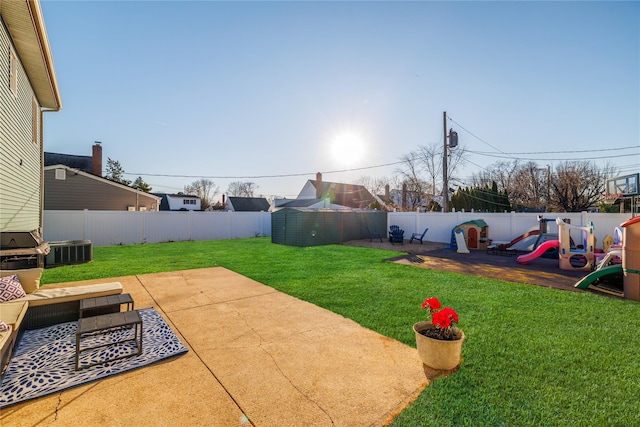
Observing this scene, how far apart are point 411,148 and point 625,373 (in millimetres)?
29189

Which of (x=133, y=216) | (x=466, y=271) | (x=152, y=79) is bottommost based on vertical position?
(x=466, y=271)

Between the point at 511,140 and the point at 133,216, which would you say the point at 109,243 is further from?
the point at 511,140

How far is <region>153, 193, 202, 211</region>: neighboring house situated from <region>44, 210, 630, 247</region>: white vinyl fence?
69.5 ft

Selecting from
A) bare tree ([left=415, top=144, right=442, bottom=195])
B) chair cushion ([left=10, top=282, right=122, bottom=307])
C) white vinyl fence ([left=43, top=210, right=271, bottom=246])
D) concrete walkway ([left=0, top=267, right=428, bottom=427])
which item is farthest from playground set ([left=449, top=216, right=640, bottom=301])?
bare tree ([left=415, top=144, right=442, bottom=195])

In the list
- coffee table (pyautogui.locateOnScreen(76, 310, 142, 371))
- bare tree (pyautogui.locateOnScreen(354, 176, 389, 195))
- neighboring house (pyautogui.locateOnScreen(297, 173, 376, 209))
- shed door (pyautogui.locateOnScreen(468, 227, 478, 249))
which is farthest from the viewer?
bare tree (pyautogui.locateOnScreen(354, 176, 389, 195))

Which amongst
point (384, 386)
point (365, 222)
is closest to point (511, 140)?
point (365, 222)

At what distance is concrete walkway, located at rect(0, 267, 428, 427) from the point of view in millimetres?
2137

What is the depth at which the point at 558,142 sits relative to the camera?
21.0m

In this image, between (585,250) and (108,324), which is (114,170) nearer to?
(108,324)

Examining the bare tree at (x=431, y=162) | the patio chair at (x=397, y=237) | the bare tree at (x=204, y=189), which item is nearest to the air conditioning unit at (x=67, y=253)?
the patio chair at (x=397, y=237)

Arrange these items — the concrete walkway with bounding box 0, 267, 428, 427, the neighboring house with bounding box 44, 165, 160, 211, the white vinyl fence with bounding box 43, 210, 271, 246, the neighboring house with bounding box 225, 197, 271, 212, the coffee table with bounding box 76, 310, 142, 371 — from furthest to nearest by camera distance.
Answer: the neighboring house with bounding box 225, 197, 271, 212, the neighboring house with bounding box 44, 165, 160, 211, the white vinyl fence with bounding box 43, 210, 271, 246, the coffee table with bounding box 76, 310, 142, 371, the concrete walkway with bounding box 0, 267, 428, 427

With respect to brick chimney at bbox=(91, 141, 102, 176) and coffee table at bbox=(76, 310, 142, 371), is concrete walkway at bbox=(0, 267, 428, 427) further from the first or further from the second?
brick chimney at bbox=(91, 141, 102, 176)

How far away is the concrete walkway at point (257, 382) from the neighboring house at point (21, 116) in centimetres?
440

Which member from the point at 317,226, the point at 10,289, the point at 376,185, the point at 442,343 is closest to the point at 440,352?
the point at 442,343
